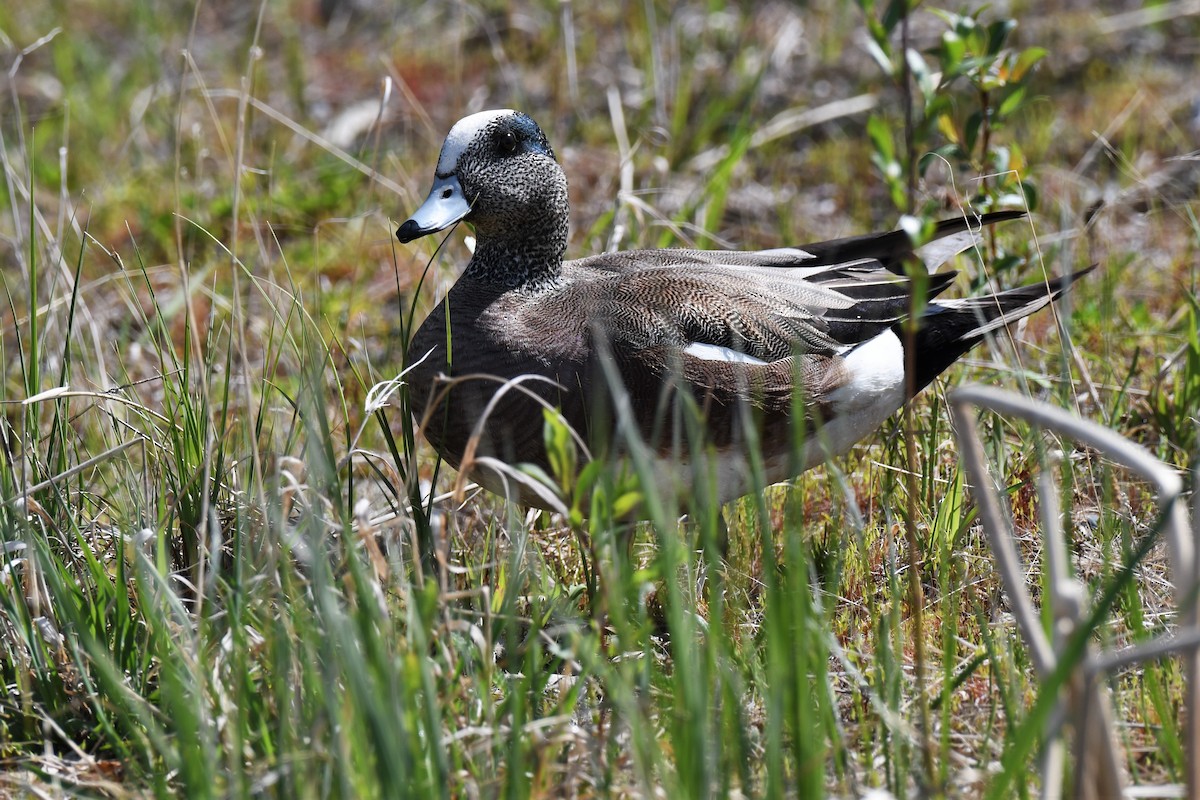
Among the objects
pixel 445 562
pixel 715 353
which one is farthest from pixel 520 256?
pixel 445 562

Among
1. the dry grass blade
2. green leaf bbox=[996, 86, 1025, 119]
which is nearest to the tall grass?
the dry grass blade

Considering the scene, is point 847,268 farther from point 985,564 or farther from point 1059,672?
point 1059,672

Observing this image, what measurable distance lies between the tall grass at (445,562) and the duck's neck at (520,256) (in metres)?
0.17

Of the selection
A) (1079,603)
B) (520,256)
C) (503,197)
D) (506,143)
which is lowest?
(1079,603)

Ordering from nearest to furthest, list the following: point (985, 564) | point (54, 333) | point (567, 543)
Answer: point (985, 564) → point (567, 543) → point (54, 333)

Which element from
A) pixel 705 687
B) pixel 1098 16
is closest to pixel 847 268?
pixel 705 687

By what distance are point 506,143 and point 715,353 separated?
71 centimetres

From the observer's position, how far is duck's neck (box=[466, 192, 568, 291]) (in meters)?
3.08

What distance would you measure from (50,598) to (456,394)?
0.91 m

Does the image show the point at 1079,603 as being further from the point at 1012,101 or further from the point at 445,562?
the point at 1012,101

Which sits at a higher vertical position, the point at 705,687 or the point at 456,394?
the point at 456,394

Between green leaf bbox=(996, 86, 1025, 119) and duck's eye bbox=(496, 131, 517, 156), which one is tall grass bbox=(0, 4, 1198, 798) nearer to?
green leaf bbox=(996, 86, 1025, 119)

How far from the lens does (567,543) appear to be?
3172mm

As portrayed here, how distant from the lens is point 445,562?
82.0 inches
